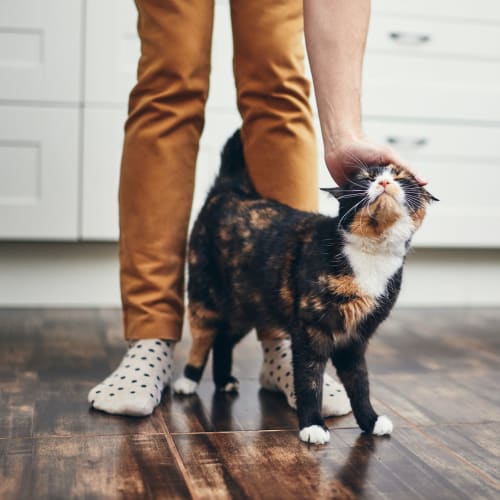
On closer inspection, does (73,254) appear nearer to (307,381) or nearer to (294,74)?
(294,74)

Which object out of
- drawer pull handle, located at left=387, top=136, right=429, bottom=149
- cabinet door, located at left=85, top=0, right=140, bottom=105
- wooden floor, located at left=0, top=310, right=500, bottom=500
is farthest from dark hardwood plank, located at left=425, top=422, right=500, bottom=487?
cabinet door, located at left=85, top=0, right=140, bottom=105

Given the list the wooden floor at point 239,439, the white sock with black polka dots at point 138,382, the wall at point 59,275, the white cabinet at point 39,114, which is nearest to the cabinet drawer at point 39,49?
the white cabinet at point 39,114

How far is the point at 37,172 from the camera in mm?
2191

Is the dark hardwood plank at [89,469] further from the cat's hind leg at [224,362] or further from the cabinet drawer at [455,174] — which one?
the cabinet drawer at [455,174]

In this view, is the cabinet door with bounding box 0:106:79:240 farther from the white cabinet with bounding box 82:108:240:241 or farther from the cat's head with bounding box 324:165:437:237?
the cat's head with bounding box 324:165:437:237

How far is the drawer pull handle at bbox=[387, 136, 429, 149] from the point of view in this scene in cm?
238

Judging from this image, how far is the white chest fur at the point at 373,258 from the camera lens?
→ 1.13 m

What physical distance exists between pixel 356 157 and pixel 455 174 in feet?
4.35

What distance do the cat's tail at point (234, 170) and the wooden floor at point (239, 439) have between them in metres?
0.35

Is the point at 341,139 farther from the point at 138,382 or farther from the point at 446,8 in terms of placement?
the point at 446,8

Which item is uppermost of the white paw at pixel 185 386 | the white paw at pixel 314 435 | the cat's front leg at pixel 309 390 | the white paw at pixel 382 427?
the cat's front leg at pixel 309 390

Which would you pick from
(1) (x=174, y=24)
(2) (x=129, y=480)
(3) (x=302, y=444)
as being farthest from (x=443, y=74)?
(2) (x=129, y=480)

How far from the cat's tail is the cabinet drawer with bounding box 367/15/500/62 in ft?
3.20

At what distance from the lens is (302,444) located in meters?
1.18
